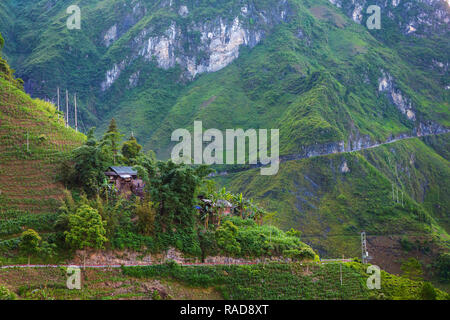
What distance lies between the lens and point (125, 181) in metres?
49.8

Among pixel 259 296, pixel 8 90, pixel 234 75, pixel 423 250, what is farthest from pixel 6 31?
pixel 259 296

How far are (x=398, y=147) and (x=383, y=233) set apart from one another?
65597mm

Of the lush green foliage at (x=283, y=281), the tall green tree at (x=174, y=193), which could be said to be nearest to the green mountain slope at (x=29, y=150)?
the tall green tree at (x=174, y=193)

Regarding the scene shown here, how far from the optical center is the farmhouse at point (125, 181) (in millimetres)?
49094

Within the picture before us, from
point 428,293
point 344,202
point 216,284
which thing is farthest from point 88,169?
point 344,202

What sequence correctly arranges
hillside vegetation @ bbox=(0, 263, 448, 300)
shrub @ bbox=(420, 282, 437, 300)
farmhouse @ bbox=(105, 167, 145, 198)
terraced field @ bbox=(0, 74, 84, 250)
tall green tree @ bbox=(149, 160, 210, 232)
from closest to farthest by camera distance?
1. hillside vegetation @ bbox=(0, 263, 448, 300)
2. terraced field @ bbox=(0, 74, 84, 250)
3. tall green tree @ bbox=(149, 160, 210, 232)
4. shrub @ bbox=(420, 282, 437, 300)
5. farmhouse @ bbox=(105, 167, 145, 198)

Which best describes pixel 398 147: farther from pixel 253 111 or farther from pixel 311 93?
pixel 253 111

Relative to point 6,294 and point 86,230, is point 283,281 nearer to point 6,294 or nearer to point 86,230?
point 86,230

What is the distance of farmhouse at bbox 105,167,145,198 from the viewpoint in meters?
49.1

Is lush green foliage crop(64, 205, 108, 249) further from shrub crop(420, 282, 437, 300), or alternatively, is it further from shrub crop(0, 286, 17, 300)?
shrub crop(420, 282, 437, 300)

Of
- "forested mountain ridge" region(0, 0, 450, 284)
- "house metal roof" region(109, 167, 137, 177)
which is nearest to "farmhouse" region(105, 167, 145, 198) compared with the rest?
"house metal roof" region(109, 167, 137, 177)

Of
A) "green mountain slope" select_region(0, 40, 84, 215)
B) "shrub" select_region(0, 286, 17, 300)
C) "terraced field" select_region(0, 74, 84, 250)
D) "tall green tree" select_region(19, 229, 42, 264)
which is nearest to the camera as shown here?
"shrub" select_region(0, 286, 17, 300)

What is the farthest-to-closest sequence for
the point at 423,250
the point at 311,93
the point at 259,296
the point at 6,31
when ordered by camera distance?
the point at 6,31
the point at 311,93
the point at 423,250
the point at 259,296

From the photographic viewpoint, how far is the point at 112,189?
46.8 m
